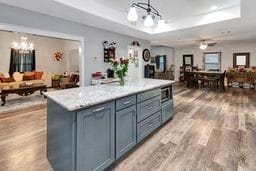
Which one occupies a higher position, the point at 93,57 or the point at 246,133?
the point at 93,57

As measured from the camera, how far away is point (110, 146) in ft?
5.91

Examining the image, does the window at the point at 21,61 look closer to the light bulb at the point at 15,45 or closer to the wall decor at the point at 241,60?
the light bulb at the point at 15,45

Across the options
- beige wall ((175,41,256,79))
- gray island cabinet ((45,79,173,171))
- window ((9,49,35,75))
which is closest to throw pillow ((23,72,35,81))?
window ((9,49,35,75))

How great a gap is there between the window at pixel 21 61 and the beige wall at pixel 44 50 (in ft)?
0.67

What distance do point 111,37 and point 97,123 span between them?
161 inches

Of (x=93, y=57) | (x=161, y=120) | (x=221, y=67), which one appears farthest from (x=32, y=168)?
(x=221, y=67)

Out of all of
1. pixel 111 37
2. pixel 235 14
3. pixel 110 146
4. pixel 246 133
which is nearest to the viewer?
pixel 110 146

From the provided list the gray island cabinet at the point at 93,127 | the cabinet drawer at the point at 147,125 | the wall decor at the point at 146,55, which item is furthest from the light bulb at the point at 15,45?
the cabinet drawer at the point at 147,125

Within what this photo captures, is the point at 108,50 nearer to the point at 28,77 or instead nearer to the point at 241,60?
the point at 28,77

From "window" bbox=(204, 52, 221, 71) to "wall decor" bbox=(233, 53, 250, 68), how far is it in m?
0.82

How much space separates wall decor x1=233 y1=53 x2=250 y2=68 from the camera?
8.72 metres

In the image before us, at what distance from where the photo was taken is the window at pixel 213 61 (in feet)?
31.6

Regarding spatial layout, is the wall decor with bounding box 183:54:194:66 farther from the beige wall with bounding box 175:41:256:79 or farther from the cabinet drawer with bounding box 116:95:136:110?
the cabinet drawer with bounding box 116:95:136:110

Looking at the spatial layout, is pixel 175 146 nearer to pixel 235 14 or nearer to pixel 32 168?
pixel 32 168
